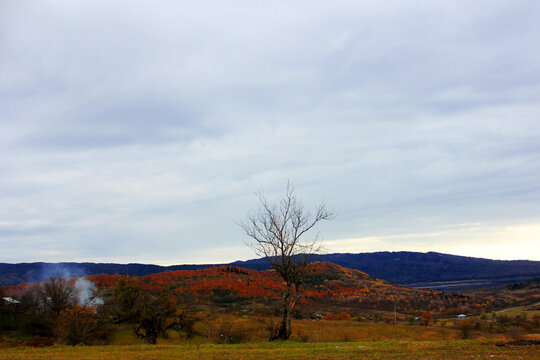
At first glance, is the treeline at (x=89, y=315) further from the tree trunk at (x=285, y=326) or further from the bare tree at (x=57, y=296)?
the tree trunk at (x=285, y=326)

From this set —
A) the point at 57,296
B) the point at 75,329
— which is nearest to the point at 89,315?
Result: the point at 75,329

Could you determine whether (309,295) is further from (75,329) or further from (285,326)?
(285,326)

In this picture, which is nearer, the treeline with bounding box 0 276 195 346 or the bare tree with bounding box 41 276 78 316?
the treeline with bounding box 0 276 195 346

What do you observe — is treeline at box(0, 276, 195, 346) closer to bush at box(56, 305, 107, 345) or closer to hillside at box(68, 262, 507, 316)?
bush at box(56, 305, 107, 345)

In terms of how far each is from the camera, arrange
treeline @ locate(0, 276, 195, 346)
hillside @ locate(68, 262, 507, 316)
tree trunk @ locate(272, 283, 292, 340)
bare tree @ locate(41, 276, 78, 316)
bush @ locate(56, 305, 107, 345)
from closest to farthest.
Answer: tree trunk @ locate(272, 283, 292, 340)
bush @ locate(56, 305, 107, 345)
treeline @ locate(0, 276, 195, 346)
bare tree @ locate(41, 276, 78, 316)
hillside @ locate(68, 262, 507, 316)

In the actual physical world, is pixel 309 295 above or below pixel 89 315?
below

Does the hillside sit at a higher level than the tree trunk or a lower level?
lower

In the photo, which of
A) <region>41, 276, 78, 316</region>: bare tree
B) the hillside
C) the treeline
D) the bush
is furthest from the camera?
the hillside

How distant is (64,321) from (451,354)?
115ft

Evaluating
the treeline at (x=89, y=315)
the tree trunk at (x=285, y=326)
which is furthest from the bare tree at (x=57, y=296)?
the tree trunk at (x=285, y=326)

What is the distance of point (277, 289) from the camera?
123 meters

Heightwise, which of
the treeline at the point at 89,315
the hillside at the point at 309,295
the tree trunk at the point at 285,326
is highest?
the tree trunk at the point at 285,326

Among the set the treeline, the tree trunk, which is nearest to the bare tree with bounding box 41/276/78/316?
the treeline

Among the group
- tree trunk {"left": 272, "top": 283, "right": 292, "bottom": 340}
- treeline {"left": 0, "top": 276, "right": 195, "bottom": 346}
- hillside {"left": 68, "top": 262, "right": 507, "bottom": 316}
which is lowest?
hillside {"left": 68, "top": 262, "right": 507, "bottom": 316}
